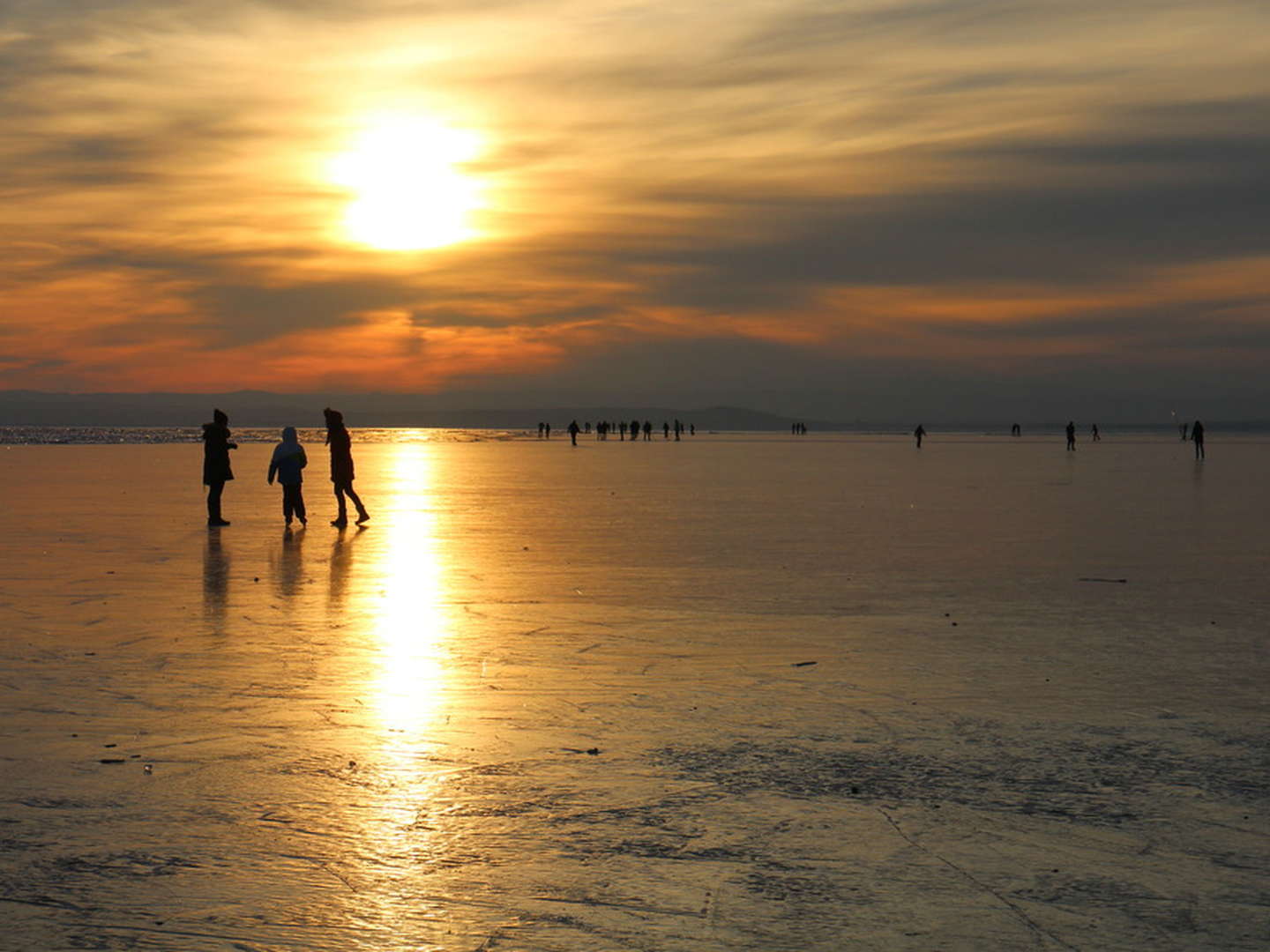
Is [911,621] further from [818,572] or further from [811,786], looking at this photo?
[811,786]

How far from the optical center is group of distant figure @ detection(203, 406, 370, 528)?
1914 centimetres

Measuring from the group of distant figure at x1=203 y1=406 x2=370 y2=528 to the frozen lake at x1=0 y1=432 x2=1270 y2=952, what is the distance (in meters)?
4.33

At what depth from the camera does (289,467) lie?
19.2 m

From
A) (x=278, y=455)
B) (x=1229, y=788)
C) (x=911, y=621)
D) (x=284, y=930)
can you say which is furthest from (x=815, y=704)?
(x=278, y=455)

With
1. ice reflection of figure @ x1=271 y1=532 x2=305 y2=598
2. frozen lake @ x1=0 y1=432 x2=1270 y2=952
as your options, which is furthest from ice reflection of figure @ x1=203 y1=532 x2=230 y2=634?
ice reflection of figure @ x1=271 y1=532 x2=305 y2=598

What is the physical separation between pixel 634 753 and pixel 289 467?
45.4ft

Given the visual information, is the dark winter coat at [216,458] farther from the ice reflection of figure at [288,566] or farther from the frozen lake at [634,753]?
the frozen lake at [634,753]

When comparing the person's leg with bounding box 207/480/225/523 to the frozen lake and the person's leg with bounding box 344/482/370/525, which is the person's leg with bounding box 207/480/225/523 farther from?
the frozen lake

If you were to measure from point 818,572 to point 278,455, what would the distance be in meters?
9.03

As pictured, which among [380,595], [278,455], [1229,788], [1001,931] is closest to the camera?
[1001,931]

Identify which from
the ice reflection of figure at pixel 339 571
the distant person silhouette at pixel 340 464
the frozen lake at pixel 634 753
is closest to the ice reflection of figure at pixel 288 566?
the frozen lake at pixel 634 753

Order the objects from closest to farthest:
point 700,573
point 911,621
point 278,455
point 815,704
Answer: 1. point 815,704
2. point 911,621
3. point 700,573
4. point 278,455

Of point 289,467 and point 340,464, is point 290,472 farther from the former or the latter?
point 340,464

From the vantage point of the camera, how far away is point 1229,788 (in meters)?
5.59
